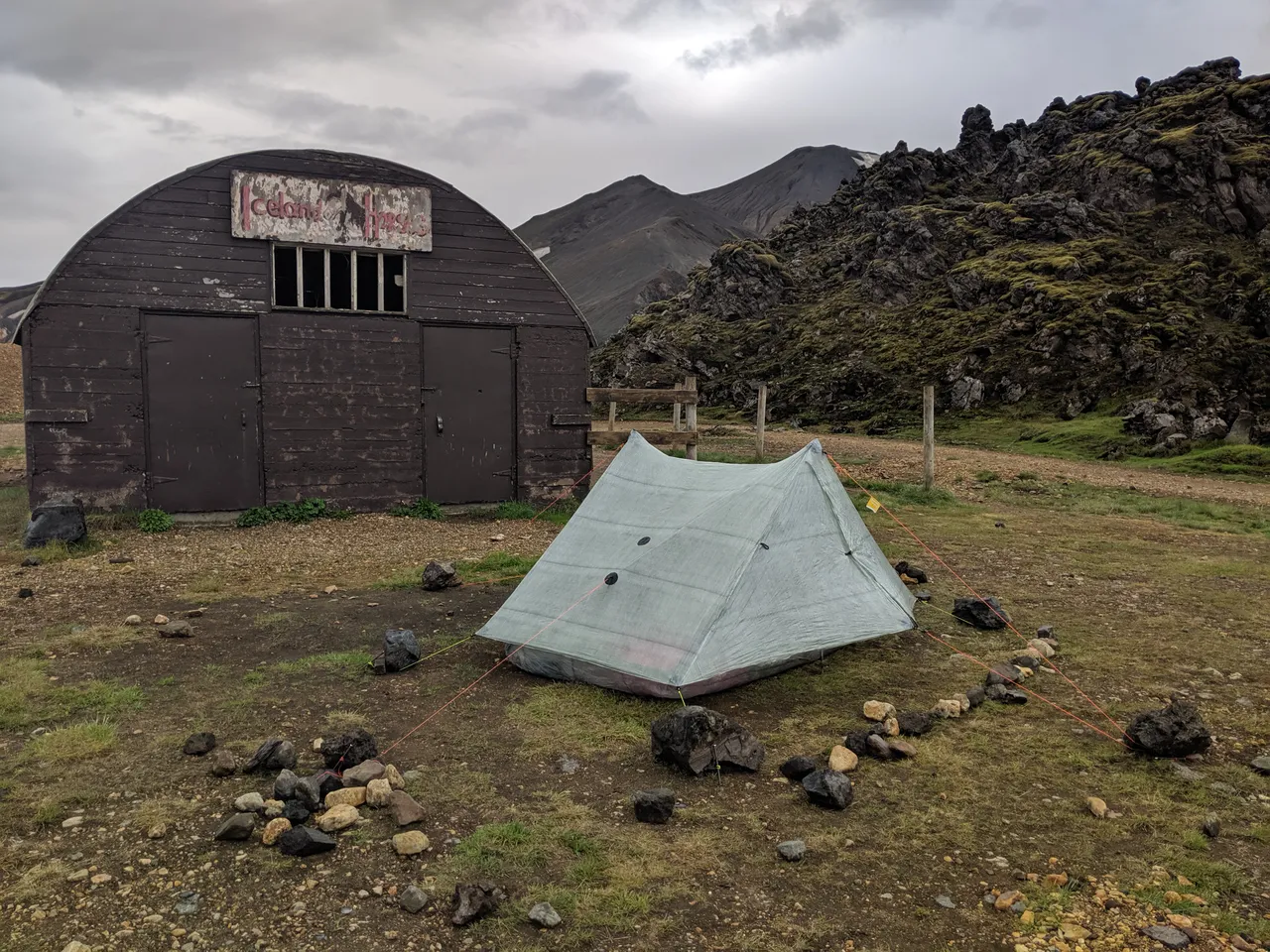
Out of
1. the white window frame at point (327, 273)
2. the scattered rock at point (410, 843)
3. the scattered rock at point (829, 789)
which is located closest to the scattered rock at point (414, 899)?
the scattered rock at point (410, 843)

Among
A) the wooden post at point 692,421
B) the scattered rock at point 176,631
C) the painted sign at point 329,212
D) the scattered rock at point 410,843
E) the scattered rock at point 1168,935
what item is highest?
the painted sign at point 329,212

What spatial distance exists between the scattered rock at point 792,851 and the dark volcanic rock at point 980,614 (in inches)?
190

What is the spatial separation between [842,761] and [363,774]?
2.96m

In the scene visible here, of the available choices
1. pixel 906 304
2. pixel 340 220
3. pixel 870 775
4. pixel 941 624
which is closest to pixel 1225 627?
pixel 941 624

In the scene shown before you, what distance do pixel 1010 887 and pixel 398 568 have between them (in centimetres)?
841

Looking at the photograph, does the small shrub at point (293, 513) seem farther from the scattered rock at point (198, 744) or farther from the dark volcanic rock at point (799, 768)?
the dark volcanic rock at point (799, 768)

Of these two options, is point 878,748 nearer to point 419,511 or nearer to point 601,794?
point 601,794

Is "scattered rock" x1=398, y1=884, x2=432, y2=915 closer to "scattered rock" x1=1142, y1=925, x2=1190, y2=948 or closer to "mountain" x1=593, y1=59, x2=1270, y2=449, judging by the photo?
"scattered rock" x1=1142, y1=925, x2=1190, y2=948

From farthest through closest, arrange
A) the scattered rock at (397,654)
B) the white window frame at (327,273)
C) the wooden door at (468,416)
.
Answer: the wooden door at (468,416)
the white window frame at (327,273)
the scattered rock at (397,654)

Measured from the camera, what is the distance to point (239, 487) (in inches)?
540

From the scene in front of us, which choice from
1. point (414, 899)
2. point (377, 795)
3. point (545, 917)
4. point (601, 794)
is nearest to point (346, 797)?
point (377, 795)

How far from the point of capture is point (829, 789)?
4.85 meters

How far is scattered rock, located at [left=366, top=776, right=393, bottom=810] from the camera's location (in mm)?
4777

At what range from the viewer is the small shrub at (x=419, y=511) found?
14.5 meters
